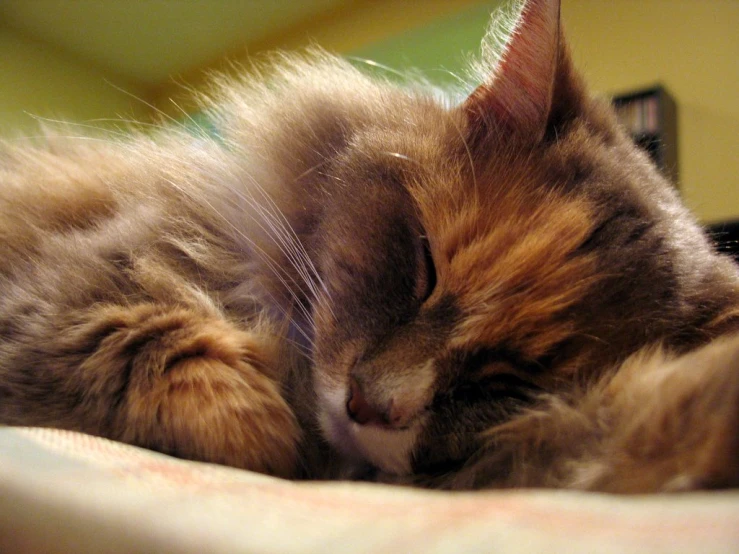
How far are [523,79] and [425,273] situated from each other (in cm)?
42

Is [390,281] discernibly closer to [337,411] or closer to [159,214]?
[337,411]

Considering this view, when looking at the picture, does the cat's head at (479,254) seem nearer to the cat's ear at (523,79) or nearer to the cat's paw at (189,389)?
the cat's ear at (523,79)

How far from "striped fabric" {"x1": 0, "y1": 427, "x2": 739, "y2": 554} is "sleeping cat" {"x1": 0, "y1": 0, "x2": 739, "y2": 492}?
Result: 0.45ft

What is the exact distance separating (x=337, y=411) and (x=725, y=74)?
151 inches

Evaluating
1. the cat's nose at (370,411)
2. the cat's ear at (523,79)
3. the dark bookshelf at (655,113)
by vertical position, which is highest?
the dark bookshelf at (655,113)

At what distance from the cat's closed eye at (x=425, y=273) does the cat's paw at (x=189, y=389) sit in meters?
0.28

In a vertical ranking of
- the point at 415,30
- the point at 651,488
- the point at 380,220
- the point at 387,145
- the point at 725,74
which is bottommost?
the point at 651,488

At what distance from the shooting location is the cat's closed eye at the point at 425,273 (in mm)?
959

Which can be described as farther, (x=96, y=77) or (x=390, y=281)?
(x=96, y=77)

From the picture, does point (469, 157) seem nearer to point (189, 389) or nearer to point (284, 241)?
point (284, 241)

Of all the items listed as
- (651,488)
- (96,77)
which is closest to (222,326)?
(651,488)

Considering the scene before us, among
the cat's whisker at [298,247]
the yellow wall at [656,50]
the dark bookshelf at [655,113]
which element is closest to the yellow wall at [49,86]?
the yellow wall at [656,50]

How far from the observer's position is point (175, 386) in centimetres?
82

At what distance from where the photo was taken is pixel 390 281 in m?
0.98
